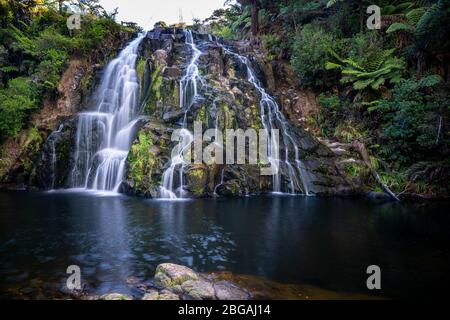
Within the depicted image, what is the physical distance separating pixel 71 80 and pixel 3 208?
10298 mm

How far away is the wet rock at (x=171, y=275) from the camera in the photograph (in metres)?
5.19

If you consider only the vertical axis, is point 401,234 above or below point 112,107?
below

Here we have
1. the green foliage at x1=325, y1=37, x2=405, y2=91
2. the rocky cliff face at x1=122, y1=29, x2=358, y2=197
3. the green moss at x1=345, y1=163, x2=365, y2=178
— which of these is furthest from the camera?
the green foliage at x1=325, y1=37, x2=405, y2=91

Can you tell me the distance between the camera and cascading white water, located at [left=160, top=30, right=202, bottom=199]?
512 inches

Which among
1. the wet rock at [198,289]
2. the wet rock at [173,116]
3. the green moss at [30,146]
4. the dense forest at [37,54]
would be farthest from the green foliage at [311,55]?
the wet rock at [198,289]

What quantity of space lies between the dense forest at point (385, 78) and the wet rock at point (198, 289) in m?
11.1

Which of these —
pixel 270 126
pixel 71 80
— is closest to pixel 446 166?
pixel 270 126

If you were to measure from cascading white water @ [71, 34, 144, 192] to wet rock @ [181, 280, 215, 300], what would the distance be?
31.7ft

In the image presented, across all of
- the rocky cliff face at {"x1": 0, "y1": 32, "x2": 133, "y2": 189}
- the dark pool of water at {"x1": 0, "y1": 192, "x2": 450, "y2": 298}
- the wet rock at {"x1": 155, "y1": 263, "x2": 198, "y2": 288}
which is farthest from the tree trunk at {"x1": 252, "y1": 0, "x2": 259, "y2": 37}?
the wet rock at {"x1": 155, "y1": 263, "x2": 198, "y2": 288}

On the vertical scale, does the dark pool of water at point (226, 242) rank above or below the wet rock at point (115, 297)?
above

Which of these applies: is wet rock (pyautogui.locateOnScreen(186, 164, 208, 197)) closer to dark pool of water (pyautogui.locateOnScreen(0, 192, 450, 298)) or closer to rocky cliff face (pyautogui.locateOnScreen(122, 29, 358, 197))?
rocky cliff face (pyautogui.locateOnScreen(122, 29, 358, 197))

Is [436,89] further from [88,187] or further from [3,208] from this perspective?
[3,208]

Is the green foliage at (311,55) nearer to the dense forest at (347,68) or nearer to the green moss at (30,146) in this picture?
the dense forest at (347,68)

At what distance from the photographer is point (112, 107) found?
55.6ft
